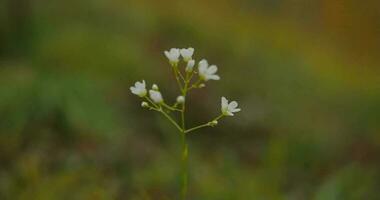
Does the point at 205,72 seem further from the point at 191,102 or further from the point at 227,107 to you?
the point at 191,102

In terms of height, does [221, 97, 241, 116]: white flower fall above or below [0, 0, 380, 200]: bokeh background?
below

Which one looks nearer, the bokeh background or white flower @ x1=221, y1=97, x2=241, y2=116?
white flower @ x1=221, y1=97, x2=241, y2=116

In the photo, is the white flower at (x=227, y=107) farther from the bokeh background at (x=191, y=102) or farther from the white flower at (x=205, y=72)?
the bokeh background at (x=191, y=102)

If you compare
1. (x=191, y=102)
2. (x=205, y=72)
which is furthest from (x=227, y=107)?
(x=191, y=102)

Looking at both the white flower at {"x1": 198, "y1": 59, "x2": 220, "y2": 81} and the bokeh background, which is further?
the bokeh background

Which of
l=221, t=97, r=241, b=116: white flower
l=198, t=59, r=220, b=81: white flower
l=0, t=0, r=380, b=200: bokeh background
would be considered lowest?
l=221, t=97, r=241, b=116: white flower

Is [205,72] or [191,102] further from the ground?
[191,102]

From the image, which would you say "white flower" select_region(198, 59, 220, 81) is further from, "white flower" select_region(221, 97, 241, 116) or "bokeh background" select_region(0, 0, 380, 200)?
"bokeh background" select_region(0, 0, 380, 200)

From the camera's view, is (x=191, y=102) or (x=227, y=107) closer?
(x=227, y=107)

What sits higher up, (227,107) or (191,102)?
(191,102)

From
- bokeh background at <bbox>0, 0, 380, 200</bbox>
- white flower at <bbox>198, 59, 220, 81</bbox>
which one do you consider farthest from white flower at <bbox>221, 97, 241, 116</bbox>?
bokeh background at <bbox>0, 0, 380, 200</bbox>
